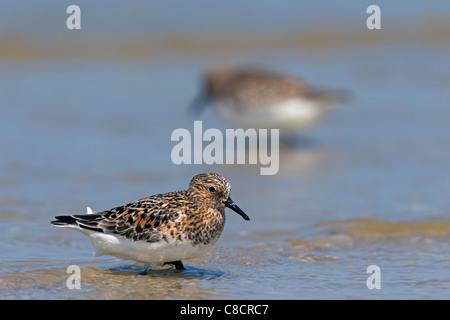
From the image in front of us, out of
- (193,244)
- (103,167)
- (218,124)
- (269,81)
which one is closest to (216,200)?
(193,244)

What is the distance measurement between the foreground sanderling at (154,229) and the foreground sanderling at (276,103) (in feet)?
20.9

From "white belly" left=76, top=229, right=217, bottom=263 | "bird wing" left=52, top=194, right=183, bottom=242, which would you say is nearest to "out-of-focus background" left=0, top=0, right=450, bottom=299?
"white belly" left=76, top=229, right=217, bottom=263

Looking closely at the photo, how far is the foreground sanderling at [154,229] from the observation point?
22.5 ft

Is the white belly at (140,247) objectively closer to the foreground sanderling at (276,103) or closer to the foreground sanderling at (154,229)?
the foreground sanderling at (154,229)

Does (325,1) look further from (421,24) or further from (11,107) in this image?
(11,107)

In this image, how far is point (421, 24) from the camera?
20938 mm

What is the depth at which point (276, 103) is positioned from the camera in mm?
13422

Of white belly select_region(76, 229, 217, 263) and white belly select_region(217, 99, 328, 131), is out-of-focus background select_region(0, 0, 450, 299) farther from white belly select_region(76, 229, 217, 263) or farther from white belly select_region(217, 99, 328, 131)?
white belly select_region(217, 99, 328, 131)

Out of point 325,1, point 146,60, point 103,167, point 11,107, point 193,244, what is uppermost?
point 325,1

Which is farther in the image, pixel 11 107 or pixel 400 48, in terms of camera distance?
pixel 400 48

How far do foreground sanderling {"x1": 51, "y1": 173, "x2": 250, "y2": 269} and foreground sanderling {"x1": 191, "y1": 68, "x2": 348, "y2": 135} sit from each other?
6.39 meters

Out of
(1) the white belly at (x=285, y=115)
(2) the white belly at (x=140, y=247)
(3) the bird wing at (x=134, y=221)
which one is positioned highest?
(1) the white belly at (x=285, y=115)

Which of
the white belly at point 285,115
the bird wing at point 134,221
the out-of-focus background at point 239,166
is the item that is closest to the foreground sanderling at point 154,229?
the bird wing at point 134,221
